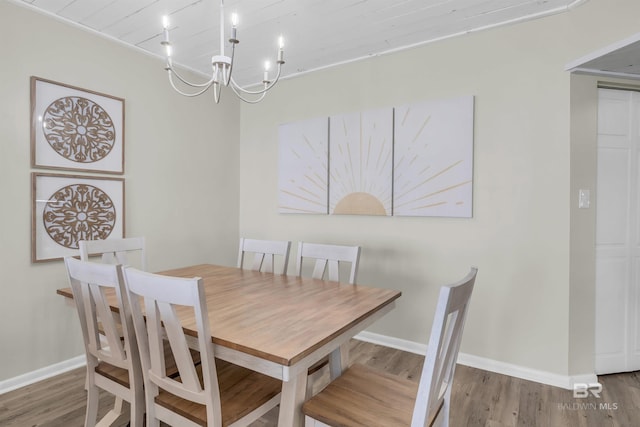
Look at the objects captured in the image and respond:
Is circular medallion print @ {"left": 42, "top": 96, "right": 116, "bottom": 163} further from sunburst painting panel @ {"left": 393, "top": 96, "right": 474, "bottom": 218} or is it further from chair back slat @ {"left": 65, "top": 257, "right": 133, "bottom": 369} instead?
sunburst painting panel @ {"left": 393, "top": 96, "right": 474, "bottom": 218}

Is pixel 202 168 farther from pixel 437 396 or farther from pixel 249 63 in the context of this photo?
pixel 437 396

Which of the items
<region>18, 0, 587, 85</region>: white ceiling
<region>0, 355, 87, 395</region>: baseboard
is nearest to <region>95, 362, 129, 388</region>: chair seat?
<region>0, 355, 87, 395</region>: baseboard

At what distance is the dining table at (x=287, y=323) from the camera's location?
3.71 feet

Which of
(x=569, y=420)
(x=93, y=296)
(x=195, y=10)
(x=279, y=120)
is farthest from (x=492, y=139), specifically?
(x=93, y=296)

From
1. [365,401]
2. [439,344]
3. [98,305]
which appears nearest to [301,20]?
[98,305]

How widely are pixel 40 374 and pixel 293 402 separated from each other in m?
2.10

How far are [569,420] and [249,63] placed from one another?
137 inches

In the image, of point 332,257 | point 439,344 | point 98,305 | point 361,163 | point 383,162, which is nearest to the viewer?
point 439,344

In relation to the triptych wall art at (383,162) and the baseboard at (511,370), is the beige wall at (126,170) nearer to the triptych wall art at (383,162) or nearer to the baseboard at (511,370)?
the triptych wall art at (383,162)

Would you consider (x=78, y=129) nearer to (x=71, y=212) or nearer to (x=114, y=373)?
(x=71, y=212)

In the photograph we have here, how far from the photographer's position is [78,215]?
244cm

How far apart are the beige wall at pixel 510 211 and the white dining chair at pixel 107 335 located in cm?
197

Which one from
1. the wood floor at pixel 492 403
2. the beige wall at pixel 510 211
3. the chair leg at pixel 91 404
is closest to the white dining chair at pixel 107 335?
the chair leg at pixel 91 404

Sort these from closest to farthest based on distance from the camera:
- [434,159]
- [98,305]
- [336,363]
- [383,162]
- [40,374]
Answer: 1. [98,305]
2. [336,363]
3. [40,374]
4. [434,159]
5. [383,162]
